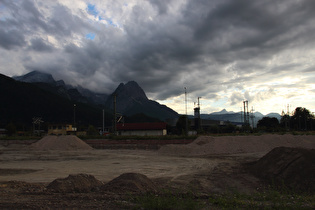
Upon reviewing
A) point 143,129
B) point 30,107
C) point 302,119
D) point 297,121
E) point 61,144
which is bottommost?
point 61,144

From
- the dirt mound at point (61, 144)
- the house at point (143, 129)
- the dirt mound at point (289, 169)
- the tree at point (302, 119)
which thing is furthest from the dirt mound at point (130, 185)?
the tree at point (302, 119)

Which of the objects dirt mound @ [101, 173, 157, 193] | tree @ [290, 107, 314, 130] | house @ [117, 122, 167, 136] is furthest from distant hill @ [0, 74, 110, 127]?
dirt mound @ [101, 173, 157, 193]

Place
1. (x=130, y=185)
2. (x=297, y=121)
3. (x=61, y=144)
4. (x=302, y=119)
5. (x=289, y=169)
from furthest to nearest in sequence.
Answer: (x=297, y=121)
(x=302, y=119)
(x=61, y=144)
(x=289, y=169)
(x=130, y=185)

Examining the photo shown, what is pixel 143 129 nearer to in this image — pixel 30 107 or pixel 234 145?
pixel 234 145

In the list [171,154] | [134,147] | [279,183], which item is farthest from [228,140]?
[279,183]

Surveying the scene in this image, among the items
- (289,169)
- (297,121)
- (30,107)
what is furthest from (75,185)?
(30,107)

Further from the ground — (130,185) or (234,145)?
(130,185)

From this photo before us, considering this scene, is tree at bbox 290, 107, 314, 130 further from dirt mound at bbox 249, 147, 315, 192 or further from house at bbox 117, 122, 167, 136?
dirt mound at bbox 249, 147, 315, 192

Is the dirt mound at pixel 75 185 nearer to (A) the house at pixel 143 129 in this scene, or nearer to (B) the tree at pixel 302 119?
(A) the house at pixel 143 129

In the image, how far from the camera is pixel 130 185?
9.46m

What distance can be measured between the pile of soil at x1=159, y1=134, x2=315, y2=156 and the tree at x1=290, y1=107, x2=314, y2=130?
3129 inches

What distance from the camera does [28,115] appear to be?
132 m

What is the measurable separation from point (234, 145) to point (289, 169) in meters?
18.5

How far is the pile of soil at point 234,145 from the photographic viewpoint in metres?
29.8
